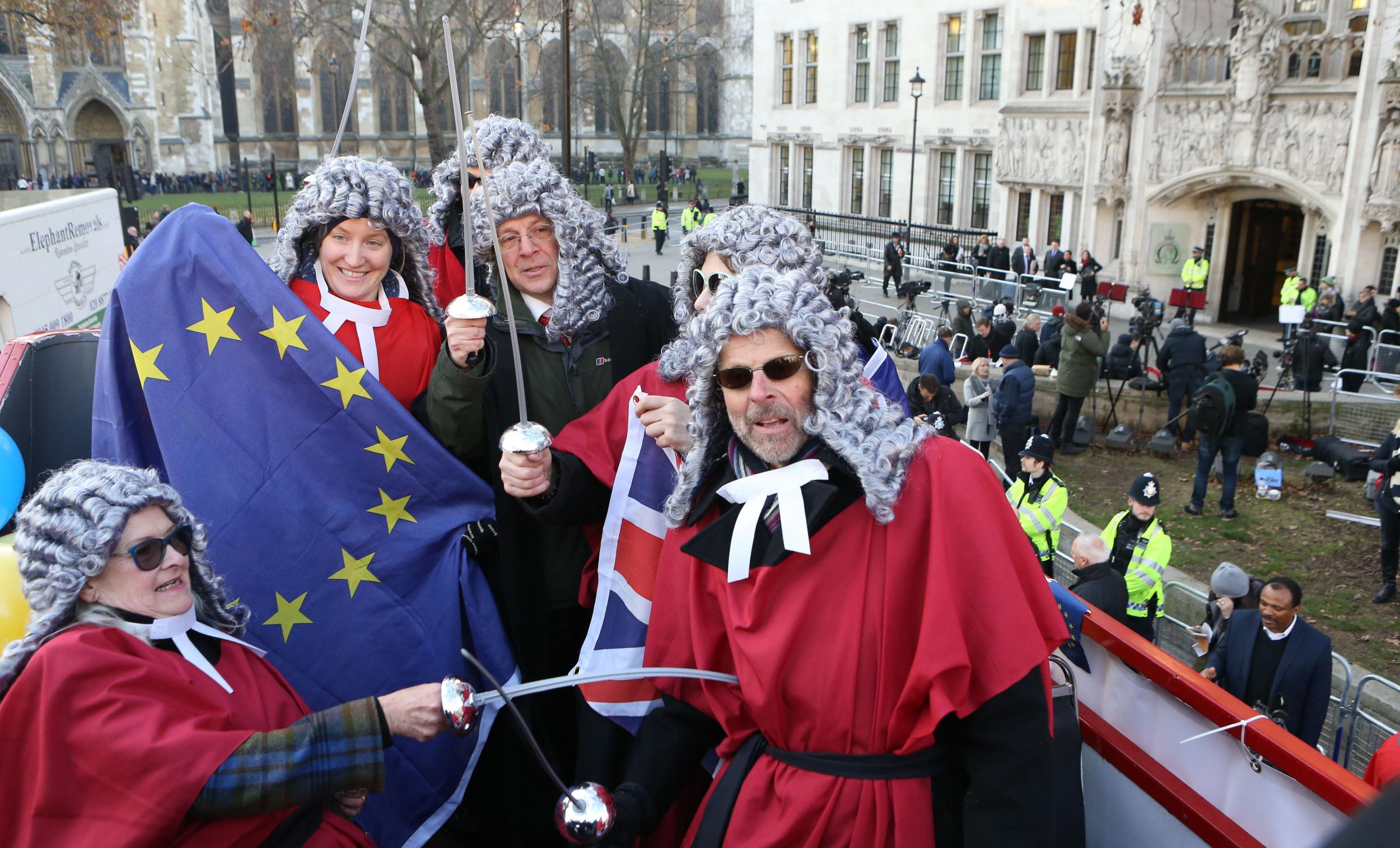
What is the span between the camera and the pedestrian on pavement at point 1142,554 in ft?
22.2

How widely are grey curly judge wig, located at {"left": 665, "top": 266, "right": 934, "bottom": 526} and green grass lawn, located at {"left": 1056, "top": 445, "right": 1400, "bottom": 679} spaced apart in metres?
7.12

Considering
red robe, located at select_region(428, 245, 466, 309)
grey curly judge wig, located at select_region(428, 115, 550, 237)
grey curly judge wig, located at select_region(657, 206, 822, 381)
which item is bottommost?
red robe, located at select_region(428, 245, 466, 309)

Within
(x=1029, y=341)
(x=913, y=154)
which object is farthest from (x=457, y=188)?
(x=913, y=154)

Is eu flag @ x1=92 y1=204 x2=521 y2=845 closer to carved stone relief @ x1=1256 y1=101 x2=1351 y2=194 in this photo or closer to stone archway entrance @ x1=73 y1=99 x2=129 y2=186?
carved stone relief @ x1=1256 y1=101 x2=1351 y2=194

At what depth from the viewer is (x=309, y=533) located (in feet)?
10.7

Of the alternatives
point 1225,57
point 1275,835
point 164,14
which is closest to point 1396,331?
point 1225,57

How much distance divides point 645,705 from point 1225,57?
68.6 ft

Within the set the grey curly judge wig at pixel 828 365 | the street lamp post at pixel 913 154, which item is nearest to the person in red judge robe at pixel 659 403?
the grey curly judge wig at pixel 828 365

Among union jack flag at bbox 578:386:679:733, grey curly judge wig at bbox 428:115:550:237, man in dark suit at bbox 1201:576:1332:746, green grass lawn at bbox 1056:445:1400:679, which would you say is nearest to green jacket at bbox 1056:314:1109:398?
green grass lawn at bbox 1056:445:1400:679

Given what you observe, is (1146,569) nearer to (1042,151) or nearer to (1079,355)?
(1079,355)

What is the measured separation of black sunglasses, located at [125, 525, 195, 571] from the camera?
2.33 m

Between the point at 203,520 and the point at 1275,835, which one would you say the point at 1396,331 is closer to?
the point at 1275,835

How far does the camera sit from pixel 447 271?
4.82 m

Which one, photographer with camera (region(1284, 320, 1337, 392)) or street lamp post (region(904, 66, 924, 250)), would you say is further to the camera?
street lamp post (region(904, 66, 924, 250))
